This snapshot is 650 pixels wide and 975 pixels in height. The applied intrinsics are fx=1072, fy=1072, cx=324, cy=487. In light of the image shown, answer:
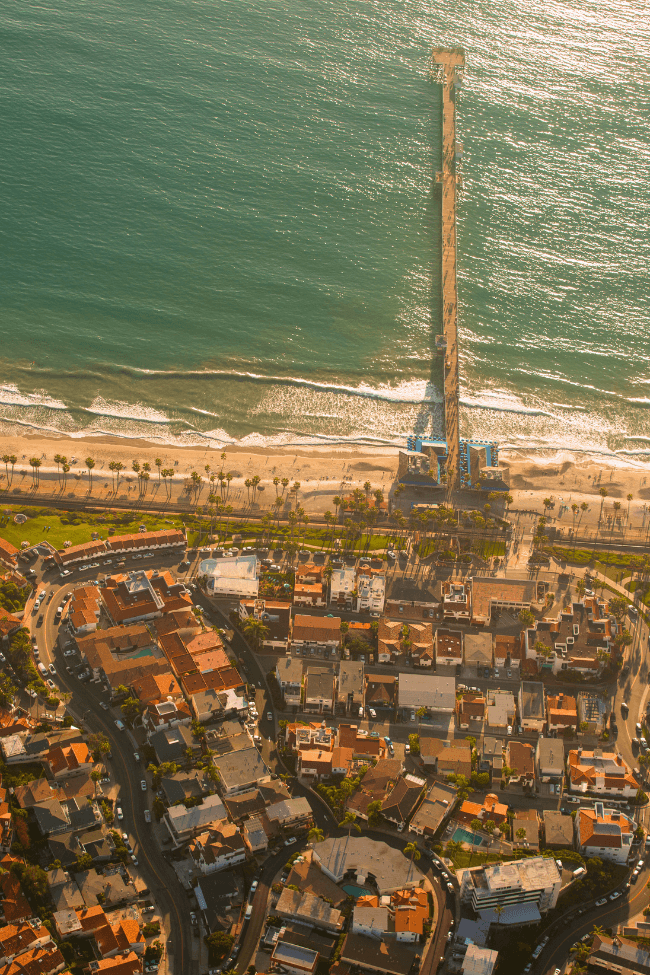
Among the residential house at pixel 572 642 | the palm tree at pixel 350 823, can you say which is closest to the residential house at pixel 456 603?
the residential house at pixel 572 642

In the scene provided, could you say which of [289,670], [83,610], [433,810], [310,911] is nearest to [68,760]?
[83,610]

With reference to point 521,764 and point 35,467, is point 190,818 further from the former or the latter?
point 35,467

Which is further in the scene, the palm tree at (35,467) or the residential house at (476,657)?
the palm tree at (35,467)

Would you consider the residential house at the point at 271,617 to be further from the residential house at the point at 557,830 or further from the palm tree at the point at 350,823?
the residential house at the point at 557,830


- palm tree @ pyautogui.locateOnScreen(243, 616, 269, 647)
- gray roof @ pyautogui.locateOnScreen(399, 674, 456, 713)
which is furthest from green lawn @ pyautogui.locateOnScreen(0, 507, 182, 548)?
gray roof @ pyautogui.locateOnScreen(399, 674, 456, 713)

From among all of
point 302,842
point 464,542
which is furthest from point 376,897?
point 464,542

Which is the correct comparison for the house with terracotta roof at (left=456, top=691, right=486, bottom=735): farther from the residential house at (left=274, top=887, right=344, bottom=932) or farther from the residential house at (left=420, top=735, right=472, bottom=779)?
the residential house at (left=274, top=887, right=344, bottom=932)

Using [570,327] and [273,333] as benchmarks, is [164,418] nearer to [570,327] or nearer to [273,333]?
[273,333]
